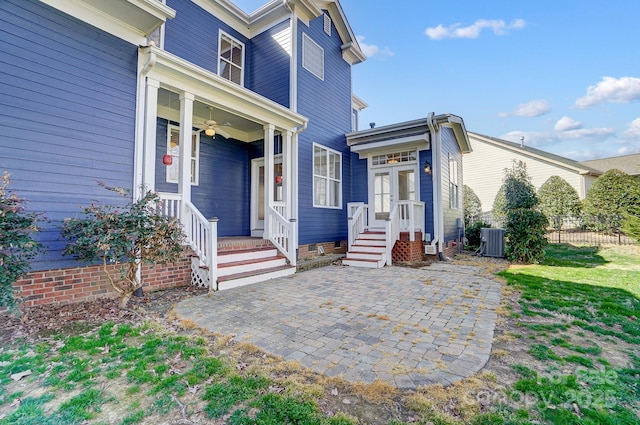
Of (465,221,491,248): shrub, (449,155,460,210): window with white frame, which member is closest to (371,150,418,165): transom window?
(449,155,460,210): window with white frame

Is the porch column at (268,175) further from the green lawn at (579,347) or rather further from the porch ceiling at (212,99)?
the green lawn at (579,347)

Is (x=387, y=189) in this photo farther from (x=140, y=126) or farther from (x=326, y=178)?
(x=140, y=126)

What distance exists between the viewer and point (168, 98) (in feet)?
21.7

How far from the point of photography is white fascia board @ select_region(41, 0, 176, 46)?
454 centimetres

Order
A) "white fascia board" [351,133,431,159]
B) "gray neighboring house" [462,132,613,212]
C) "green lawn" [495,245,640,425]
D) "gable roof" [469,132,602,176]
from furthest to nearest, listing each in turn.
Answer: "gray neighboring house" [462,132,613,212] → "gable roof" [469,132,602,176] → "white fascia board" [351,133,431,159] → "green lawn" [495,245,640,425]

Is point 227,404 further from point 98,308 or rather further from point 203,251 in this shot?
point 203,251

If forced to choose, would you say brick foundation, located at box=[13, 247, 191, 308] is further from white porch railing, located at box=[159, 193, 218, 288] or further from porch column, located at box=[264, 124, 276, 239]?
porch column, located at box=[264, 124, 276, 239]

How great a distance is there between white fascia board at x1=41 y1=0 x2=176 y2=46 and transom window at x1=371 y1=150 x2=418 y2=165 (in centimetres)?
721

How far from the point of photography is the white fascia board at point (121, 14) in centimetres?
454

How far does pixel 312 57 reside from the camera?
957 centimetres

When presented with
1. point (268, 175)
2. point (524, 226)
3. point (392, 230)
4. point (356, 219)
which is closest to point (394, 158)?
point (356, 219)

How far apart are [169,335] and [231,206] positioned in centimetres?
572

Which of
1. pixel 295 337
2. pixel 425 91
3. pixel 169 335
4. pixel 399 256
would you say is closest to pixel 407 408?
pixel 295 337

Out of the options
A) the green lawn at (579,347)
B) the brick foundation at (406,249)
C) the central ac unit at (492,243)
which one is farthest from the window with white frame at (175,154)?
the central ac unit at (492,243)
